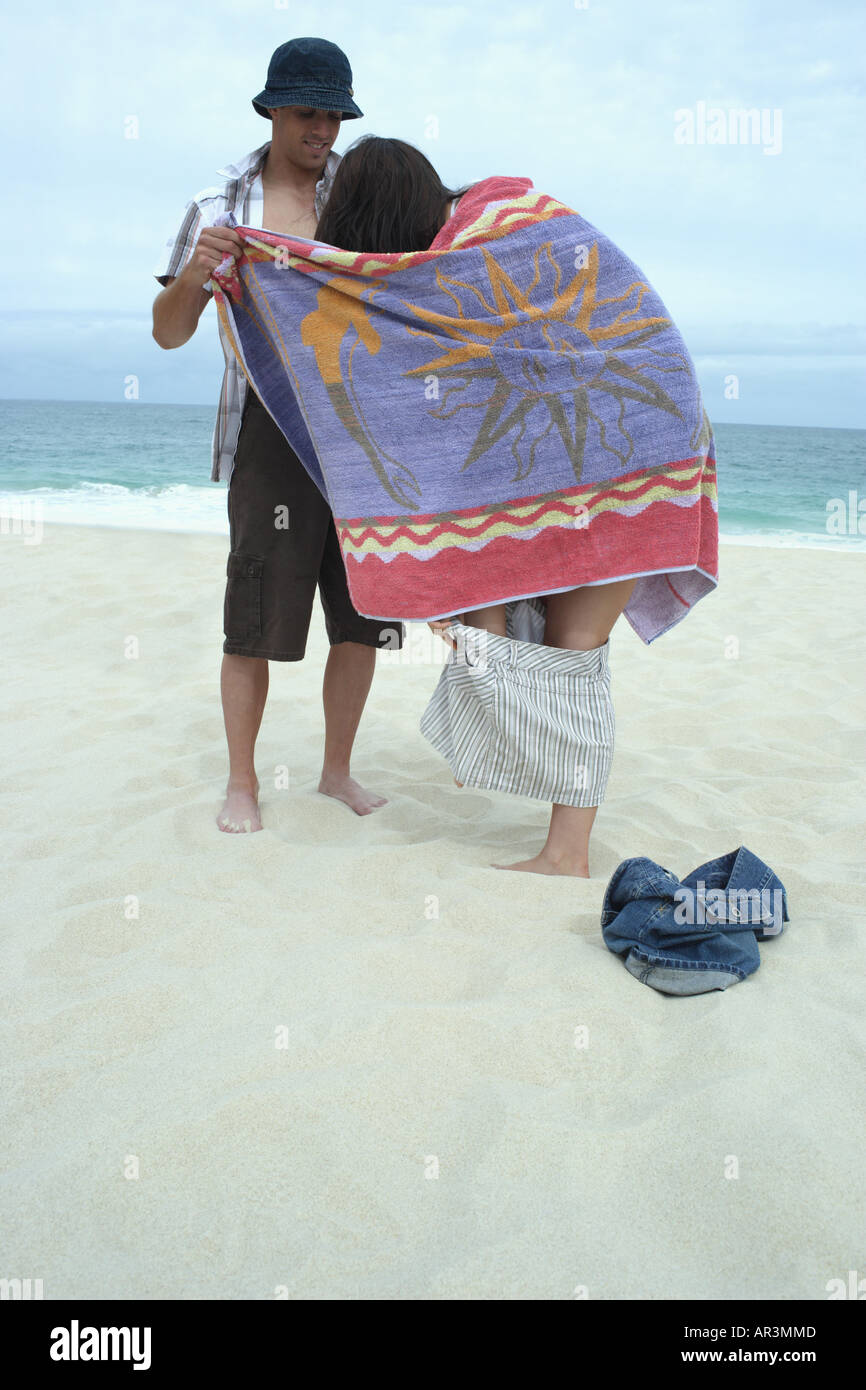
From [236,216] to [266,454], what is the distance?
57 cm

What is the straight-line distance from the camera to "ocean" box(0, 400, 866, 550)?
11906mm

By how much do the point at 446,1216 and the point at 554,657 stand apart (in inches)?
50.2

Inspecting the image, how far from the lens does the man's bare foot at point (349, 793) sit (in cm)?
281

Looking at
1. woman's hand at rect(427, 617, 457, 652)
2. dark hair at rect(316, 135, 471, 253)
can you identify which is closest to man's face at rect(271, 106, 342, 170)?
dark hair at rect(316, 135, 471, 253)

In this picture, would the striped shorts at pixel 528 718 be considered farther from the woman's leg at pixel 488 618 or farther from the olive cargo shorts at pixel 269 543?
the olive cargo shorts at pixel 269 543

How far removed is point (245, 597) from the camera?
2.62 meters

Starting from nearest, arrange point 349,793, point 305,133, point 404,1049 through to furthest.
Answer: point 404,1049, point 305,133, point 349,793

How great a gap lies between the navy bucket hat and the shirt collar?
0.50 feet

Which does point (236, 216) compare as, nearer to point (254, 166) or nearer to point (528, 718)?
point (254, 166)

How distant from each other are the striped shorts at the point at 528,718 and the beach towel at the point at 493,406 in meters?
0.13

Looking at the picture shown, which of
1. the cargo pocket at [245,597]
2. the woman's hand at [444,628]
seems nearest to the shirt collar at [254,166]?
the cargo pocket at [245,597]

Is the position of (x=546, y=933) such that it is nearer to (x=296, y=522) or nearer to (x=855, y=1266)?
(x=855, y=1266)

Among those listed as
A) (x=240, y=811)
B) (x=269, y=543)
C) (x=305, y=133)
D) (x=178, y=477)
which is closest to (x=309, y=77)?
(x=305, y=133)
